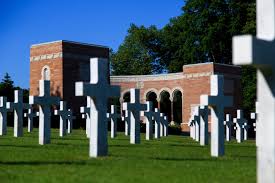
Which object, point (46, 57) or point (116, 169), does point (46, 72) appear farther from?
point (116, 169)

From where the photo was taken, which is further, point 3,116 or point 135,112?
point 3,116

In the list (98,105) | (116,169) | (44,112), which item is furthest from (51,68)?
(116,169)

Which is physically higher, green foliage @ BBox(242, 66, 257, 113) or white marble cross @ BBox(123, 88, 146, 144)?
green foliage @ BBox(242, 66, 257, 113)

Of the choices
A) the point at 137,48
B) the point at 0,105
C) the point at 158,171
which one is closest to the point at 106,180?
the point at 158,171

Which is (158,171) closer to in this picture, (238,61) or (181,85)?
(238,61)

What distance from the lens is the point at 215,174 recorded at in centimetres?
791

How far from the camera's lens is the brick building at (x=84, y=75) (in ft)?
134

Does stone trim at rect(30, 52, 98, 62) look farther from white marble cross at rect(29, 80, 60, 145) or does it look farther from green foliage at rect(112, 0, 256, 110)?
white marble cross at rect(29, 80, 60, 145)

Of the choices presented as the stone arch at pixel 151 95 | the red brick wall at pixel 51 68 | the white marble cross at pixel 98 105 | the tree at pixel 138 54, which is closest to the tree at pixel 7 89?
the red brick wall at pixel 51 68

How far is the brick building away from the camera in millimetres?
40938

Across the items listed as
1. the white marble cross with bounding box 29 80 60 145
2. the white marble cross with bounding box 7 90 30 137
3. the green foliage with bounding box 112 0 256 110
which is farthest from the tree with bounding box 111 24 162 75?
the white marble cross with bounding box 29 80 60 145

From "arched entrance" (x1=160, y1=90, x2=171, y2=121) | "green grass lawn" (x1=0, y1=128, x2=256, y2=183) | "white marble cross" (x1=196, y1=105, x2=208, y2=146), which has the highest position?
"arched entrance" (x1=160, y1=90, x2=171, y2=121)

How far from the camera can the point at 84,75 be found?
1663 inches

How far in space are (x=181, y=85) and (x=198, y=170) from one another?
3929 cm
